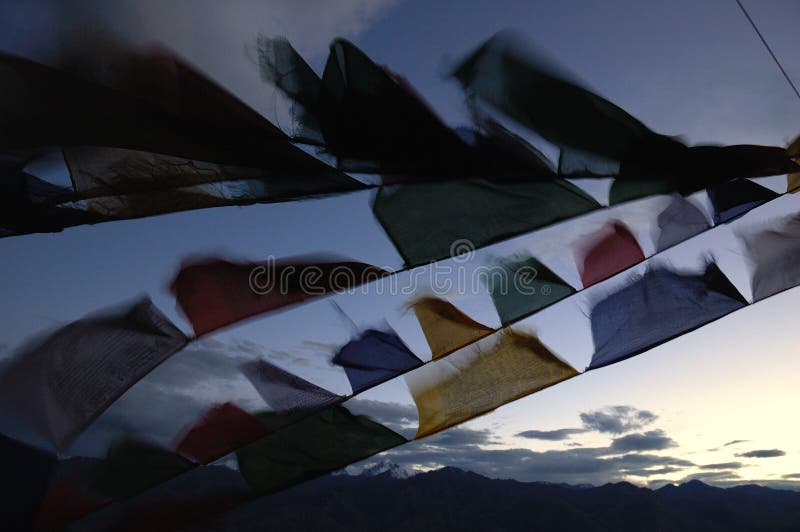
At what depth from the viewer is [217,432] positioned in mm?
3686

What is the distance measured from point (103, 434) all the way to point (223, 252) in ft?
4.38

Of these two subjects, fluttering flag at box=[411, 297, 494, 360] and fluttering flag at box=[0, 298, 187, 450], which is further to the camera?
fluttering flag at box=[411, 297, 494, 360]

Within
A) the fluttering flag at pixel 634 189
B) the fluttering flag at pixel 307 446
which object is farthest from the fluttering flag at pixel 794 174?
the fluttering flag at pixel 307 446

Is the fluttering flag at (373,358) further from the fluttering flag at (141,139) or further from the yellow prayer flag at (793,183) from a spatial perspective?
the yellow prayer flag at (793,183)

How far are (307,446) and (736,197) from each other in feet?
10.1

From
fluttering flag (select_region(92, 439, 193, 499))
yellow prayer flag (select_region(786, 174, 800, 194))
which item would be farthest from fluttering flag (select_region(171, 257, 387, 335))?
yellow prayer flag (select_region(786, 174, 800, 194))

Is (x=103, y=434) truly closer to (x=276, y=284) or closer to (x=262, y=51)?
(x=276, y=284)

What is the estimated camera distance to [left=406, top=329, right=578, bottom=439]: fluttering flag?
13.6 feet

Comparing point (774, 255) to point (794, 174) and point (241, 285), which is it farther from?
point (241, 285)

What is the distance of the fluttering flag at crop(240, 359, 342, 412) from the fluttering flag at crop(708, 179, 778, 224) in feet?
8.52

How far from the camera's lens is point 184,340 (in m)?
3.20

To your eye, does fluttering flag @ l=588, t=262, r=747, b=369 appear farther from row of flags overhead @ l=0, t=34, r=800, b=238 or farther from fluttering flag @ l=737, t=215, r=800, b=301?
row of flags overhead @ l=0, t=34, r=800, b=238

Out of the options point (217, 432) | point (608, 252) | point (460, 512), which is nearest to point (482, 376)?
point (608, 252)

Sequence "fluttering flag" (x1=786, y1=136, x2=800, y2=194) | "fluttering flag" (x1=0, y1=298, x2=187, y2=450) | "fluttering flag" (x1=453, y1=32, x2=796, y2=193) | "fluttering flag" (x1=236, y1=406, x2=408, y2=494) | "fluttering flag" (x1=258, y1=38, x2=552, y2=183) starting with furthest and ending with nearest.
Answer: "fluttering flag" (x1=236, y1=406, x2=408, y2=494) → "fluttering flag" (x1=786, y1=136, x2=800, y2=194) → "fluttering flag" (x1=0, y1=298, x2=187, y2=450) → "fluttering flag" (x1=453, y1=32, x2=796, y2=193) → "fluttering flag" (x1=258, y1=38, x2=552, y2=183)
